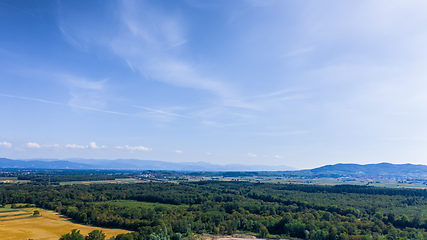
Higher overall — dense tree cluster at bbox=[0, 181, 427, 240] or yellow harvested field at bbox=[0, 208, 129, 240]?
dense tree cluster at bbox=[0, 181, 427, 240]

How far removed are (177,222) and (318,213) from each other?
41596 mm

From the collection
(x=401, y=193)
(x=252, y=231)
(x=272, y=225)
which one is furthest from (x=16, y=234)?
(x=401, y=193)

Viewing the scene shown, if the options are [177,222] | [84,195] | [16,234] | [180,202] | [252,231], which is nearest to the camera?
[16,234]

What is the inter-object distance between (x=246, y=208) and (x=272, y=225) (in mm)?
18255

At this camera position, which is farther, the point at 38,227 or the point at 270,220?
the point at 270,220

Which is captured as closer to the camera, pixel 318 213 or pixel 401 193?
pixel 318 213

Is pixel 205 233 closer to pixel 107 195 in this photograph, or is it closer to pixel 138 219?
pixel 138 219

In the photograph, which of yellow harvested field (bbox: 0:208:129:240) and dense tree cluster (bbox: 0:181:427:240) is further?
dense tree cluster (bbox: 0:181:427:240)

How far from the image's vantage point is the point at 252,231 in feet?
231

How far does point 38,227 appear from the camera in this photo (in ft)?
222

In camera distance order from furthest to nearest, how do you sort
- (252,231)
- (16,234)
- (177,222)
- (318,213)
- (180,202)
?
1. (180,202)
2. (318,213)
3. (252,231)
4. (177,222)
5. (16,234)

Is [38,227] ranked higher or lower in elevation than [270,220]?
lower

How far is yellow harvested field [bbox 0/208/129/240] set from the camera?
5950cm

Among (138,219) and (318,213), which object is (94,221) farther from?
(318,213)
